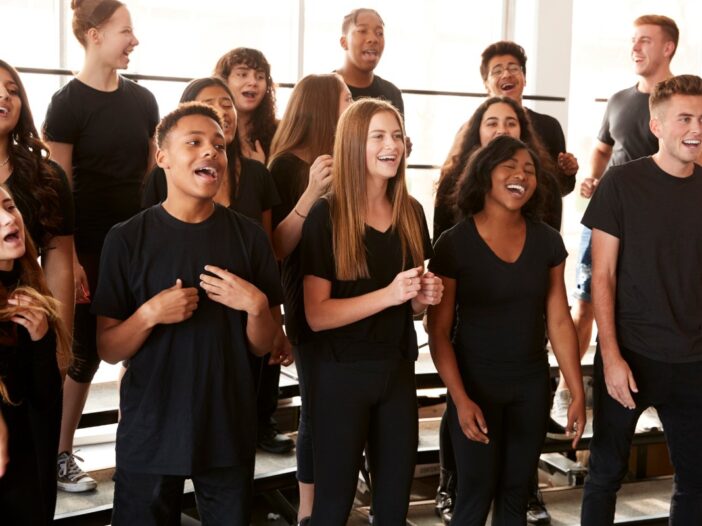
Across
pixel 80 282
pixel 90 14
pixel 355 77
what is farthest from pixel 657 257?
pixel 90 14

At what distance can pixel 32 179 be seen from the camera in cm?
247

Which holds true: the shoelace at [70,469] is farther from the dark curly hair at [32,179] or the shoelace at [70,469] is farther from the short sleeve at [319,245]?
the short sleeve at [319,245]

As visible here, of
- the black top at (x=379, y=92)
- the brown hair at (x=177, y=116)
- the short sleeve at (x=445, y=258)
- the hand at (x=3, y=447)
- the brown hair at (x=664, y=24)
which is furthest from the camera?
the brown hair at (x=664, y=24)

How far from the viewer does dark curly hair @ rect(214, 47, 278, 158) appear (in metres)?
3.29

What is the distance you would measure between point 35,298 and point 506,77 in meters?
2.27

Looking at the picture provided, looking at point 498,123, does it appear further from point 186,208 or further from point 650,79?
point 186,208

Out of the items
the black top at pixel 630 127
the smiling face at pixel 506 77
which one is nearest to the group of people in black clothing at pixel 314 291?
the smiling face at pixel 506 77

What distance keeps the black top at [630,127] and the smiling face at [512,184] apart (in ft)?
4.32

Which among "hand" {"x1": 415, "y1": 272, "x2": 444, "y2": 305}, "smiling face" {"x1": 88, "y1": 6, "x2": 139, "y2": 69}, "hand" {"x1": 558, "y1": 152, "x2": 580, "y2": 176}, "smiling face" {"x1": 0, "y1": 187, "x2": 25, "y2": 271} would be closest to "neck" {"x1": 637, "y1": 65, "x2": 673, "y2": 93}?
"hand" {"x1": 558, "y1": 152, "x2": 580, "y2": 176}

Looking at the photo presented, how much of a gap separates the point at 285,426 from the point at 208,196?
6.06ft

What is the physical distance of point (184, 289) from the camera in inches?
88.4

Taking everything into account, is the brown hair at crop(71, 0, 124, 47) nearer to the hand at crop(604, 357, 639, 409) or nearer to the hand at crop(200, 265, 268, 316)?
the hand at crop(200, 265, 268, 316)

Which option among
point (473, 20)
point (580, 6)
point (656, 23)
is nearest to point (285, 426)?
point (656, 23)

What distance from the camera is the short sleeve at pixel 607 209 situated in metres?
2.87
